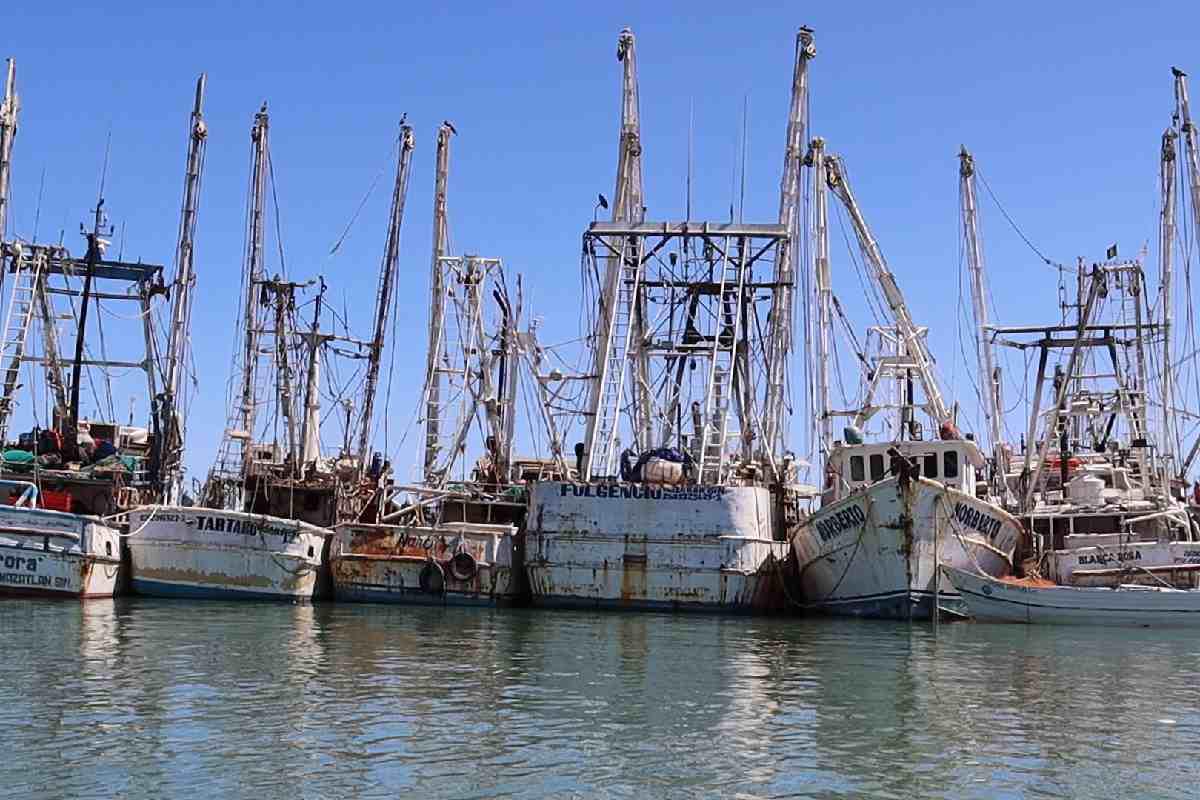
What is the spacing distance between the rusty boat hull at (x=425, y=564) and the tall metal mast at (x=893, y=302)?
13190 millimetres

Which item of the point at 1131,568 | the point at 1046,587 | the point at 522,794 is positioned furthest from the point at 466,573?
the point at 522,794

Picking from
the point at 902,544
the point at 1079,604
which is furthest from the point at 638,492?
the point at 1079,604

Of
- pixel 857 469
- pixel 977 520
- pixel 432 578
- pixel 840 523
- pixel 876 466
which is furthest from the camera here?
pixel 857 469

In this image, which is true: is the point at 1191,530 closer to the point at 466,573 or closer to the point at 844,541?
the point at 844,541

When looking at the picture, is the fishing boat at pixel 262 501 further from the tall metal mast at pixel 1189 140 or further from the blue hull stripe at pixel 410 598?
the tall metal mast at pixel 1189 140

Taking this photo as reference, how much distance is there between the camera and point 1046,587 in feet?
117

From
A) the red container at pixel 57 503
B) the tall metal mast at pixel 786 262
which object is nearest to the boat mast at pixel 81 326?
the red container at pixel 57 503

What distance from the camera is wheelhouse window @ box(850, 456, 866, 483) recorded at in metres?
40.8

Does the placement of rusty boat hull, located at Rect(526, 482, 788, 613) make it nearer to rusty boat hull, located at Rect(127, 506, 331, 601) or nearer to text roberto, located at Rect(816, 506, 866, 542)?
text roberto, located at Rect(816, 506, 866, 542)

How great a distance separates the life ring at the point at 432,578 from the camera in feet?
131

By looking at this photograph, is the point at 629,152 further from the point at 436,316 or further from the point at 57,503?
the point at 57,503

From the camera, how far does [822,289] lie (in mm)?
47062

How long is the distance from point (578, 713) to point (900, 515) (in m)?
19.4

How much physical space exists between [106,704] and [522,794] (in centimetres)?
776
